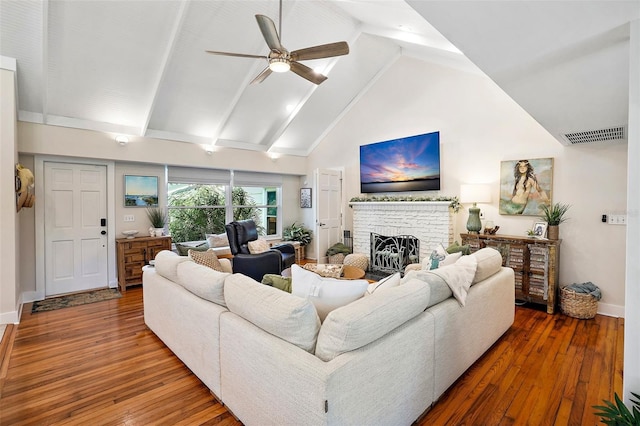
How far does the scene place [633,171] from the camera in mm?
1271

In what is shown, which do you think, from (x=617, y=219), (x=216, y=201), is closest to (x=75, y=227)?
(x=216, y=201)

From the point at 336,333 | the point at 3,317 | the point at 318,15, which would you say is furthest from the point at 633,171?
the point at 3,317

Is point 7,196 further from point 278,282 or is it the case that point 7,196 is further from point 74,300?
point 278,282

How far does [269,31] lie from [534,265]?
4005 mm

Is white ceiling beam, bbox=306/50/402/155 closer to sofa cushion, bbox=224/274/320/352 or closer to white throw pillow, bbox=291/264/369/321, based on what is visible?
white throw pillow, bbox=291/264/369/321

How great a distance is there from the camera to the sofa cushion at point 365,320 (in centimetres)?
142

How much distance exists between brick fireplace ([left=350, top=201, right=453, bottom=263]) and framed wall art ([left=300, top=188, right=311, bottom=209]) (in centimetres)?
145

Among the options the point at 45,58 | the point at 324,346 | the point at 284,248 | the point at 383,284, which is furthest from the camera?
the point at 284,248

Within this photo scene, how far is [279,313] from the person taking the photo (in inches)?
60.9

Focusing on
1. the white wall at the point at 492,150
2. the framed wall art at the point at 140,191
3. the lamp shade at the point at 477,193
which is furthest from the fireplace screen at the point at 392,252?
the framed wall art at the point at 140,191

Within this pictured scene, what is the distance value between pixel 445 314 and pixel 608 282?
10.2 feet

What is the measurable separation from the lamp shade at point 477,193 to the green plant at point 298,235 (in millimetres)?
3604

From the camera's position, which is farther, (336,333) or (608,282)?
(608,282)

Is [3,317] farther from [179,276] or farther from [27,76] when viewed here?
[27,76]
